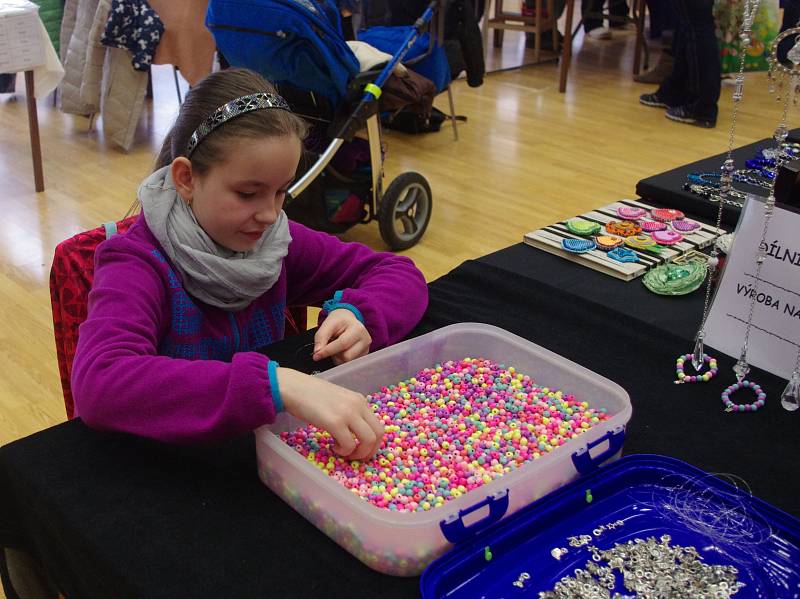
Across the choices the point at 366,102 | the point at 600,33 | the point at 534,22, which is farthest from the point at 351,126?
the point at 600,33

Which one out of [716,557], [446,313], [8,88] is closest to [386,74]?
[446,313]

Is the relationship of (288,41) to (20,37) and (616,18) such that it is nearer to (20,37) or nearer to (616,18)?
(20,37)

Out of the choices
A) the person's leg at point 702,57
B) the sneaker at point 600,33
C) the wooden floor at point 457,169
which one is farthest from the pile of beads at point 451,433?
the sneaker at point 600,33

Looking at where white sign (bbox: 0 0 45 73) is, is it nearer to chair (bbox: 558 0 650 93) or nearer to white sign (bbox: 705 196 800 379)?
white sign (bbox: 705 196 800 379)

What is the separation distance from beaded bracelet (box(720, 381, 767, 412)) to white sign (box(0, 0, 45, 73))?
9.30 feet

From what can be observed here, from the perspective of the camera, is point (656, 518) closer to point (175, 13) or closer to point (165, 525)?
point (165, 525)

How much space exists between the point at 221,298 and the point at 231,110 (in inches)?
9.7

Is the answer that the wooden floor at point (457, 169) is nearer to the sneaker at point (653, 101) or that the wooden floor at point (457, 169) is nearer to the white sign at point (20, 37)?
the sneaker at point (653, 101)

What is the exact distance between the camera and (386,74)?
8.93 ft

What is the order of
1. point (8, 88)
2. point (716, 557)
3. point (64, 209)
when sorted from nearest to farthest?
point (716, 557) < point (64, 209) < point (8, 88)

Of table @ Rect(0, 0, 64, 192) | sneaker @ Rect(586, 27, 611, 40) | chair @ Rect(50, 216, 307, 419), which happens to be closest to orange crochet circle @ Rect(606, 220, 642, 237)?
chair @ Rect(50, 216, 307, 419)

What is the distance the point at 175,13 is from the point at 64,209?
3.33 ft

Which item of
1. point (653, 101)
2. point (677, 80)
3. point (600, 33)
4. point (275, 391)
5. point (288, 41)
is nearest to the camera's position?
point (275, 391)

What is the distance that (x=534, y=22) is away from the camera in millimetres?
5566
